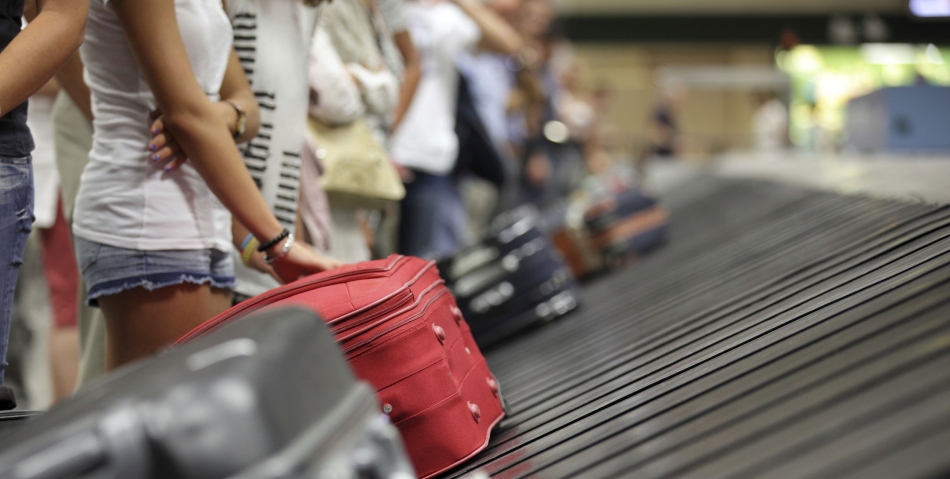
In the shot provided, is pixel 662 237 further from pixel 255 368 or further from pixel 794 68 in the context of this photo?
pixel 794 68

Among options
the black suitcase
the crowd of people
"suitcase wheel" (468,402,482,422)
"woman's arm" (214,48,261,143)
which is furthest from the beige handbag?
the black suitcase

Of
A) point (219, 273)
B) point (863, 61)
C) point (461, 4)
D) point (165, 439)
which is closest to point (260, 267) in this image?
point (219, 273)

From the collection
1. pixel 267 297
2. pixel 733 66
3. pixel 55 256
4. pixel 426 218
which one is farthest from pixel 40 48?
pixel 733 66

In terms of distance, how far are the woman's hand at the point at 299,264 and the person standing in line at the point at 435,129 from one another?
5.78 feet

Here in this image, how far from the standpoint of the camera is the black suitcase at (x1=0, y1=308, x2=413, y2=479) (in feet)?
3.13

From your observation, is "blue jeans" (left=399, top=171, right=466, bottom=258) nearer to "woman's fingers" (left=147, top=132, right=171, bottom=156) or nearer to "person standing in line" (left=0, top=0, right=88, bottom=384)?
"woman's fingers" (left=147, top=132, right=171, bottom=156)

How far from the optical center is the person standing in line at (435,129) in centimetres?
392

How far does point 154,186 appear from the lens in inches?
72.7

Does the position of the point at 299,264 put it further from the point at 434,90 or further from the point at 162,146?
the point at 434,90

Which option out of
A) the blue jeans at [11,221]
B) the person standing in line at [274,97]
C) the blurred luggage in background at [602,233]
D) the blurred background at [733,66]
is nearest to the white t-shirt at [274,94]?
the person standing in line at [274,97]

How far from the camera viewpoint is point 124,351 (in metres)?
1.84

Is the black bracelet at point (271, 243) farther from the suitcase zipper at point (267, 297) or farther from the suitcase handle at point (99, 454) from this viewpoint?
the suitcase handle at point (99, 454)

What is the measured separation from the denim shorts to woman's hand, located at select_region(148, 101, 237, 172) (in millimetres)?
168

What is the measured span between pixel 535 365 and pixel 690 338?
755mm
